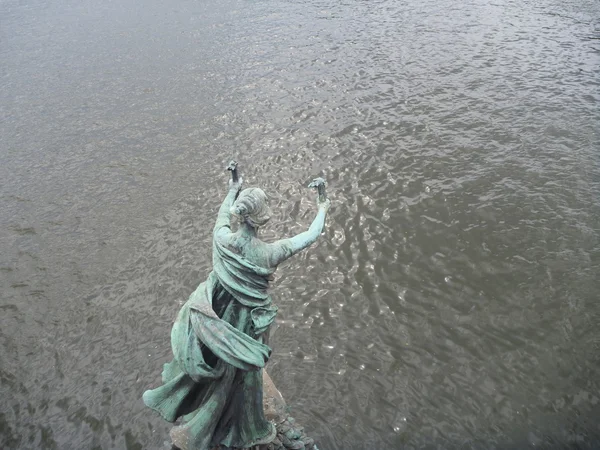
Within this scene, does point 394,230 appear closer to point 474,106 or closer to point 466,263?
point 466,263

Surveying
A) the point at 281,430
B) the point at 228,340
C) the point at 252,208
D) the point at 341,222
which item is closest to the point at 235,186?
the point at 252,208

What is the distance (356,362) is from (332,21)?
19.6m

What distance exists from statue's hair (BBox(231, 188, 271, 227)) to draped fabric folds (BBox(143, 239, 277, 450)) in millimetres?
341

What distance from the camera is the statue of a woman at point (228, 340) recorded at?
3.66 meters

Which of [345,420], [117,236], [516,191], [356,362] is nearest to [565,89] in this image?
[516,191]

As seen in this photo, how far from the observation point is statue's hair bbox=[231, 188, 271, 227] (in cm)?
377

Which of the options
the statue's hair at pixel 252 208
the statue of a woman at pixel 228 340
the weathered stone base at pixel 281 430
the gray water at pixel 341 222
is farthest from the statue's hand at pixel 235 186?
the gray water at pixel 341 222

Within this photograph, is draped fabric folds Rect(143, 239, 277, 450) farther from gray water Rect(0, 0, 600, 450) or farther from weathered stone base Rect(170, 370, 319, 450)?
gray water Rect(0, 0, 600, 450)

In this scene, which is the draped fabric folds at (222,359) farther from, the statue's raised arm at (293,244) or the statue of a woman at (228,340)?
the statue's raised arm at (293,244)

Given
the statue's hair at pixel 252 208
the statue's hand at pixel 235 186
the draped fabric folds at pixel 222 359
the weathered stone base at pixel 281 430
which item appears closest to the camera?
the draped fabric folds at pixel 222 359

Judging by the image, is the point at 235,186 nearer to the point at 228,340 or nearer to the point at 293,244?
the point at 293,244

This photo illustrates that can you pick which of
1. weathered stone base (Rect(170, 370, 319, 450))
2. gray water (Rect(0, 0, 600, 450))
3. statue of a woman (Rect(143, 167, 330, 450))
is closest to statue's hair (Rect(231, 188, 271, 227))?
statue of a woman (Rect(143, 167, 330, 450))

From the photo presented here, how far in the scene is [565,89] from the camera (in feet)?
50.2

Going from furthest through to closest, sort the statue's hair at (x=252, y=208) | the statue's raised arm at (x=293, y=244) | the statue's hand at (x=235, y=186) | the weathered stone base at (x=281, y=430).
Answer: the weathered stone base at (x=281, y=430), the statue's hand at (x=235, y=186), the statue's raised arm at (x=293, y=244), the statue's hair at (x=252, y=208)
